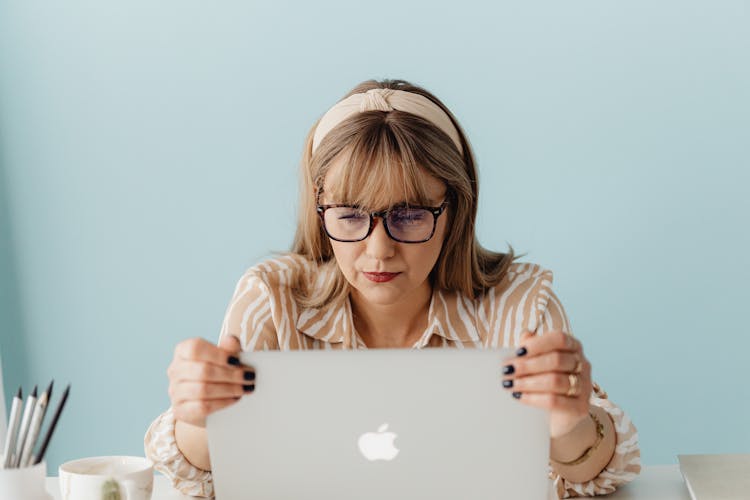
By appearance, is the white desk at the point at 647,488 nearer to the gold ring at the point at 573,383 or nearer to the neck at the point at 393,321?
the gold ring at the point at 573,383

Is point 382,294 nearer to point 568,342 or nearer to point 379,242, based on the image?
point 379,242

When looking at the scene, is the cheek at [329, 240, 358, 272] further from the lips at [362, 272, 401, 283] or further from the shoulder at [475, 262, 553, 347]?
the shoulder at [475, 262, 553, 347]

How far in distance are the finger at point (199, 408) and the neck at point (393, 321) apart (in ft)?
1.87

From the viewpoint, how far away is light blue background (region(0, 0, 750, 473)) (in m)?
2.43

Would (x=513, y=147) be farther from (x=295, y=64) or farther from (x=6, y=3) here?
(x=6, y=3)

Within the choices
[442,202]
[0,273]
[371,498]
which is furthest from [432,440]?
[0,273]

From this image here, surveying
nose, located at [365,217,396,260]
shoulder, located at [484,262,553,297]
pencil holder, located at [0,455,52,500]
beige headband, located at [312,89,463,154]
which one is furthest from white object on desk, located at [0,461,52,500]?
shoulder, located at [484,262,553,297]

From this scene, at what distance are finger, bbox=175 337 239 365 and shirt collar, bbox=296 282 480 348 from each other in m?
0.51

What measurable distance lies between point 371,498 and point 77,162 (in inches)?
71.1

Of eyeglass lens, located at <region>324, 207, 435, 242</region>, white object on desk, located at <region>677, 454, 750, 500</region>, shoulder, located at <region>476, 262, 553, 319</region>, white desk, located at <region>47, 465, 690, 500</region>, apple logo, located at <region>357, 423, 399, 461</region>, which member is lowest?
white desk, located at <region>47, 465, 690, 500</region>

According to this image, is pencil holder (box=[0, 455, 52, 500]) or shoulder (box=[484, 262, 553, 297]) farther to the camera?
shoulder (box=[484, 262, 553, 297])

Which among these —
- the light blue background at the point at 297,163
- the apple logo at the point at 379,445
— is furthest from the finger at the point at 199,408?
the light blue background at the point at 297,163

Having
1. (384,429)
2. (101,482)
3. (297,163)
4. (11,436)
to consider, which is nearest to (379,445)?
(384,429)

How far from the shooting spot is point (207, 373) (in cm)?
120
